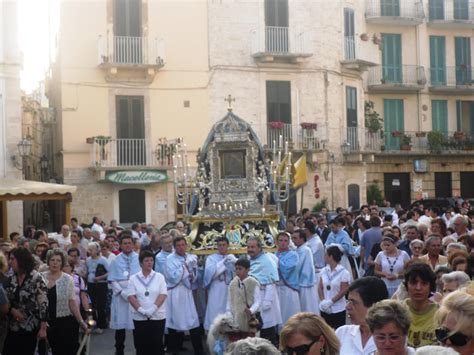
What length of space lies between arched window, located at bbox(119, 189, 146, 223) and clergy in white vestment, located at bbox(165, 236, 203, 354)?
1564cm

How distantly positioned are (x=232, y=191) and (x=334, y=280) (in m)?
5.06

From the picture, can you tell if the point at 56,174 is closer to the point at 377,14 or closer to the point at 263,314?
the point at 377,14

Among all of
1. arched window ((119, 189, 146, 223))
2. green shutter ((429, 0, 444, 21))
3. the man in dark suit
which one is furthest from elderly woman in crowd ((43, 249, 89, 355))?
green shutter ((429, 0, 444, 21))

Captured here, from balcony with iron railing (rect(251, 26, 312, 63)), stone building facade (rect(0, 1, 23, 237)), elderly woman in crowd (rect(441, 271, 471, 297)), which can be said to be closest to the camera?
elderly woman in crowd (rect(441, 271, 471, 297))

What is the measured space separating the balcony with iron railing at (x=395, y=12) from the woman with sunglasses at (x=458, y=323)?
99.4 ft

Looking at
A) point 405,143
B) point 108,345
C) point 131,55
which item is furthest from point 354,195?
point 108,345

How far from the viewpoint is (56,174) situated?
2972cm

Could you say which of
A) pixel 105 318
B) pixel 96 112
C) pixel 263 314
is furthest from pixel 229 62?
pixel 263 314

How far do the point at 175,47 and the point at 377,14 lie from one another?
9889 mm

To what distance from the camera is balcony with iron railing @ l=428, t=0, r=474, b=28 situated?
117ft

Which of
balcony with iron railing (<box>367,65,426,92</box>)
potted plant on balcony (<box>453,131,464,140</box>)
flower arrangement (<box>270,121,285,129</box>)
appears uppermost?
balcony with iron railing (<box>367,65,426,92</box>)

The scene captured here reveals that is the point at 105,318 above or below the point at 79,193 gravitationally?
below

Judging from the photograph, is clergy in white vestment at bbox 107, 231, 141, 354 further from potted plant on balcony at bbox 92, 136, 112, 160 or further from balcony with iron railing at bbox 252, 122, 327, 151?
balcony with iron railing at bbox 252, 122, 327, 151

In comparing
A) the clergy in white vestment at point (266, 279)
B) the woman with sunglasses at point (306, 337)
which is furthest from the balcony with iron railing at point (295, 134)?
the woman with sunglasses at point (306, 337)
